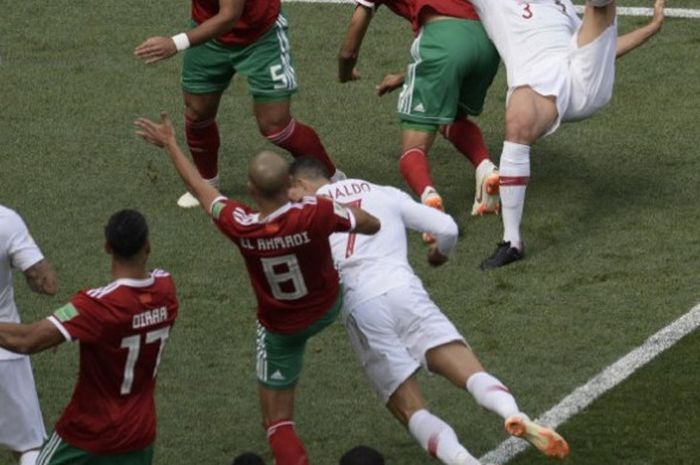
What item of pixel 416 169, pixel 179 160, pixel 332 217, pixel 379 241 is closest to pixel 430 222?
pixel 379 241

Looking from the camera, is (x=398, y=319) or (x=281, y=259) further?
(x=398, y=319)

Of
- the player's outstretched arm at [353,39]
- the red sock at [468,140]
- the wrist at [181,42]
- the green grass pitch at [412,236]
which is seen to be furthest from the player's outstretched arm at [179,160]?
the red sock at [468,140]

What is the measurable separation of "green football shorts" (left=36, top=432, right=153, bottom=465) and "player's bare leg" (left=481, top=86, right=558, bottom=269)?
3.72 meters

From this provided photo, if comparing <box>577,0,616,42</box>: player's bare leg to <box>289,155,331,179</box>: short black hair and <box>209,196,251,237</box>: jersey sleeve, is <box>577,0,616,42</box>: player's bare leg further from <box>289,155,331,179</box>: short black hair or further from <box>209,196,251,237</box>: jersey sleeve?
<box>209,196,251,237</box>: jersey sleeve

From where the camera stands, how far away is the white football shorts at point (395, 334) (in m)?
8.12

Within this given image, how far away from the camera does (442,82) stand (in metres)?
11.0

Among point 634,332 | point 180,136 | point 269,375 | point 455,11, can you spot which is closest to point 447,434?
point 269,375

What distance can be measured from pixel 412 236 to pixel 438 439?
134 inches

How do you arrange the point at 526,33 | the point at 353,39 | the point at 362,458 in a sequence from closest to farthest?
the point at 362,458 → the point at 526,33 → the point at 353,39

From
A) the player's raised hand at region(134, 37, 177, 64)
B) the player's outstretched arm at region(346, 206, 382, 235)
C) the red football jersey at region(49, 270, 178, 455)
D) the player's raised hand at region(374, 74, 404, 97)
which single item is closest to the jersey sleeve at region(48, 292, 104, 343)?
the red football jersey at region(49, 270, 178, 455)

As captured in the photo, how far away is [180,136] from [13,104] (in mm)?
1388

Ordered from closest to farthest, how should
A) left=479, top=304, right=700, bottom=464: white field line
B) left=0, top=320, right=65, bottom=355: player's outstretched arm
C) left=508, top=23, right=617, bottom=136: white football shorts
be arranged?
left=0, top=320, right=65, bottom=355: player's outstretched arm, left=479, top=304, right=700, bottom=464: white field line, left=508, top=23, right=617, bottom=136: white football shorts

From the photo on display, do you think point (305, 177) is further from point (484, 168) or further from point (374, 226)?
point (484, 168)

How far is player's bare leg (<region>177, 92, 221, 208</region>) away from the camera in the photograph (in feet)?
37.6
